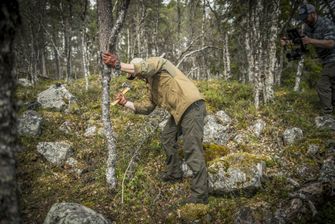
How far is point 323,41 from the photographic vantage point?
22.0ft

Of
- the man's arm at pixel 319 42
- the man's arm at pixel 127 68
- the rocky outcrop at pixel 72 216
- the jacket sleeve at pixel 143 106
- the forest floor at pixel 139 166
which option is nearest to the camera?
the rocky outcrop at pixel 72 216

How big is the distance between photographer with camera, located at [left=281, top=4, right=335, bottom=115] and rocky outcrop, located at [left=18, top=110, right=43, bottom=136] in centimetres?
674

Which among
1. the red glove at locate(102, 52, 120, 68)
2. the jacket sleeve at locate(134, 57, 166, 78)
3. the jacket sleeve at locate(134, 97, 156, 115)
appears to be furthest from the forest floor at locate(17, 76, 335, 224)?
the jacket sleeve at locate(134, 57, 166, 78)

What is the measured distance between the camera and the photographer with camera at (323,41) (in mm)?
6770

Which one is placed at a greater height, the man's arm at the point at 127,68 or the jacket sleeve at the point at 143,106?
the man's arm at the point at 127,68

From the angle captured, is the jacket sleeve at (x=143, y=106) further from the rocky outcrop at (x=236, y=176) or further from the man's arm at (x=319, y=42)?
the man's arm at (x=319, y=42)

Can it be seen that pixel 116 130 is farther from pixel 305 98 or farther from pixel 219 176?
pixel 305 98

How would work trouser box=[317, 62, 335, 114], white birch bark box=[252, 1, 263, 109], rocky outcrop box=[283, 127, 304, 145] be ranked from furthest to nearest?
white birch bark box=[252, 1, 263, 109] < work trouser box=[317, 62, 335, 114] < rocky outcrop box=[283, 127, 304, 145]

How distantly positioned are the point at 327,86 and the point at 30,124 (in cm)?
780

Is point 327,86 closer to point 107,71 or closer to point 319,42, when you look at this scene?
point 319,42

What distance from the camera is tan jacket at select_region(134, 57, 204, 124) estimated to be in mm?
4716

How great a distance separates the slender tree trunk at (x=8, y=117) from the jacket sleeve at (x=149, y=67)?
2.74m

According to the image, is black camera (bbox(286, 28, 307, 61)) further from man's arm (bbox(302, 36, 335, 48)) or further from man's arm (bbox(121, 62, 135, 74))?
man's arm (bbox(121, 62, 135, 74))

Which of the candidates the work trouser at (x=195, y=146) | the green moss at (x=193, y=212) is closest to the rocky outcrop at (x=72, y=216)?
the green moss at (x=193, y=212)
